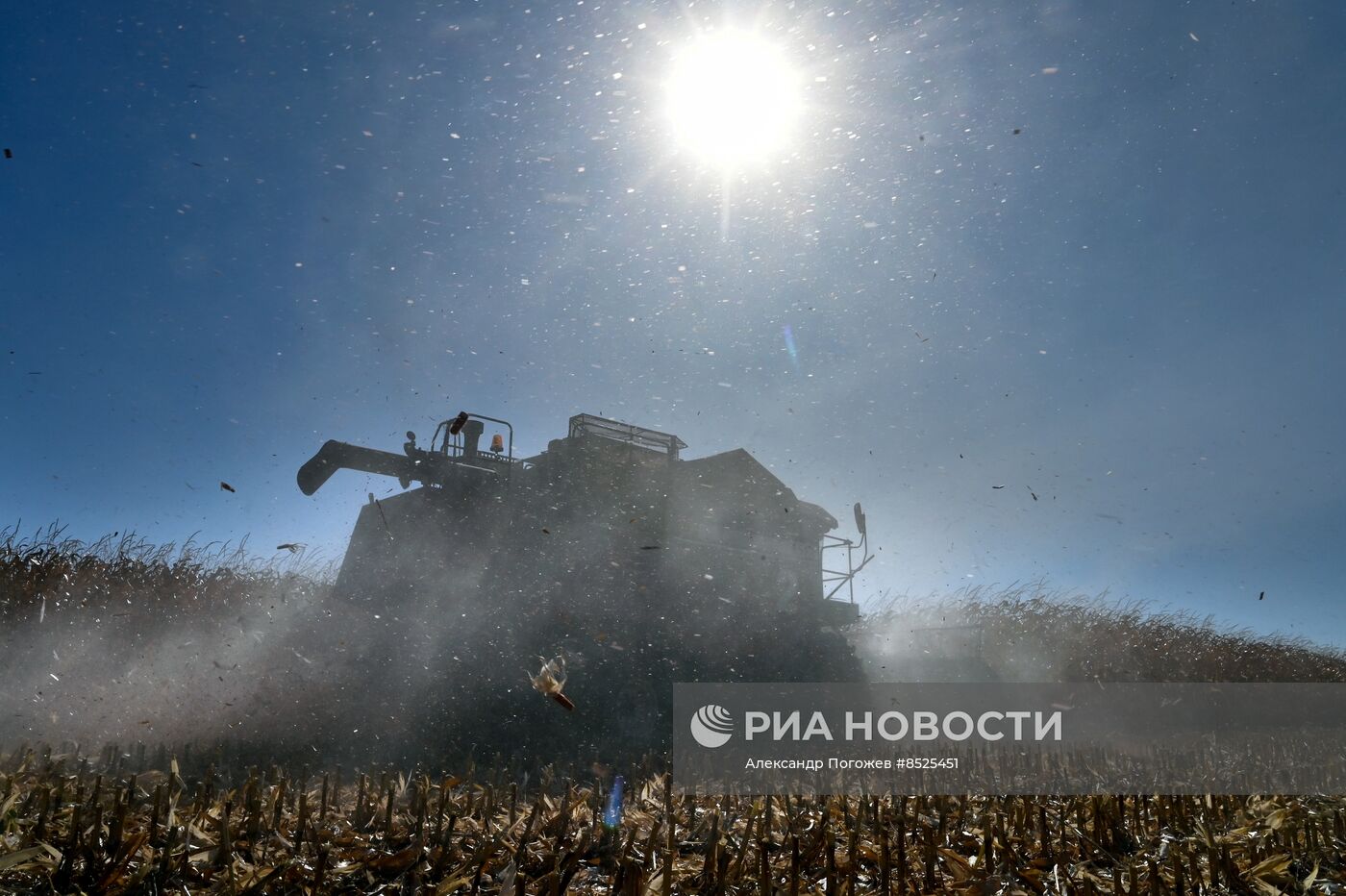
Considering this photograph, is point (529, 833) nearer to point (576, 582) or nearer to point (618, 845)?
point (618, 845)

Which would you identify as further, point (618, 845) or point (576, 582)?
point (576, 582)

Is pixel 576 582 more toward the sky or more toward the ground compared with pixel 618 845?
more toward the sky

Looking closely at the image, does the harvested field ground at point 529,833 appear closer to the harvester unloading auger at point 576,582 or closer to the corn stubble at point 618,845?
the corn stubble at point 618,845

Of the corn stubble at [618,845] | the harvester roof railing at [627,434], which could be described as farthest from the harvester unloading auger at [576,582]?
the corn stubble at [618,845]

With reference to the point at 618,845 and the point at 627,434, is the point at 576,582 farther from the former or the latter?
the point at 618,845

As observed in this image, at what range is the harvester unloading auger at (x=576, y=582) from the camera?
9.34 metres

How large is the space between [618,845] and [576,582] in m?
8.61

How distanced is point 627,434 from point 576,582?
327cm

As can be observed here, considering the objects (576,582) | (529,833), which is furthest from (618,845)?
(576,582)

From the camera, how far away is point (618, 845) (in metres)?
2.82

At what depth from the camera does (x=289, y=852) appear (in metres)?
2.49

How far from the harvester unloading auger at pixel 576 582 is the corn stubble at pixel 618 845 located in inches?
210

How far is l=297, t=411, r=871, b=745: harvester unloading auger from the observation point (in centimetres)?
934

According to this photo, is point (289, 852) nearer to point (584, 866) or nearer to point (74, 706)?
point (584, 866)
